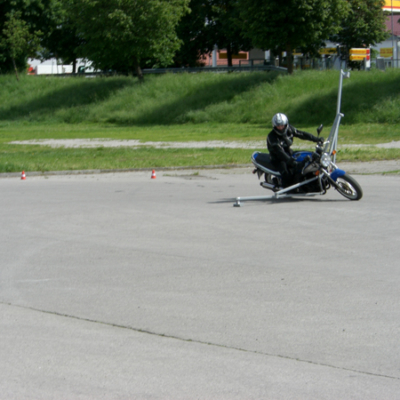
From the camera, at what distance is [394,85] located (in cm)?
4150

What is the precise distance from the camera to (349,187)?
1197 centimetres

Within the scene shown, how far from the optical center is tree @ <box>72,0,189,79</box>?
49.9 metres

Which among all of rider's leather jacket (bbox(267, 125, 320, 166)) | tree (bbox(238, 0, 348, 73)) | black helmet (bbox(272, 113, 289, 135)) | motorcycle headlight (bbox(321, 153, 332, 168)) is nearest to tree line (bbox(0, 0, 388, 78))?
tree (bbox(238, 0, 348, 73))

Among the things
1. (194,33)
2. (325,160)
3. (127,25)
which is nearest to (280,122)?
(325,160)

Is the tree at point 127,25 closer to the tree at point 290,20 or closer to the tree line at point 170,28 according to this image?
the tree line at point 170,28

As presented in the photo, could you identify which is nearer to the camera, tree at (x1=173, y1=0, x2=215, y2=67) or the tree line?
the tree line

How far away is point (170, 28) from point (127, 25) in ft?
12.0

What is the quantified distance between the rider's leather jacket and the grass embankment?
977 cm

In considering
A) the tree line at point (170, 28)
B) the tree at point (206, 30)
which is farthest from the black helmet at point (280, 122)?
the tree at point (206, 30)

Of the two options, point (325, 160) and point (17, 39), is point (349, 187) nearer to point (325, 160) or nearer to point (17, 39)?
point (325, 160)

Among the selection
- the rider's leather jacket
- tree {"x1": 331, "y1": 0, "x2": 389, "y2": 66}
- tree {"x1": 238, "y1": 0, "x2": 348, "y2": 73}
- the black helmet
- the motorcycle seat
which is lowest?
the motorcycle seat

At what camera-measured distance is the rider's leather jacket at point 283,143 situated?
39.4ft

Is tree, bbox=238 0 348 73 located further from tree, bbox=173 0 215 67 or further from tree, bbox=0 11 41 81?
tree, bbox=0 11 41 81

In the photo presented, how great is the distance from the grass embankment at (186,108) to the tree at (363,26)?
75.5ft
